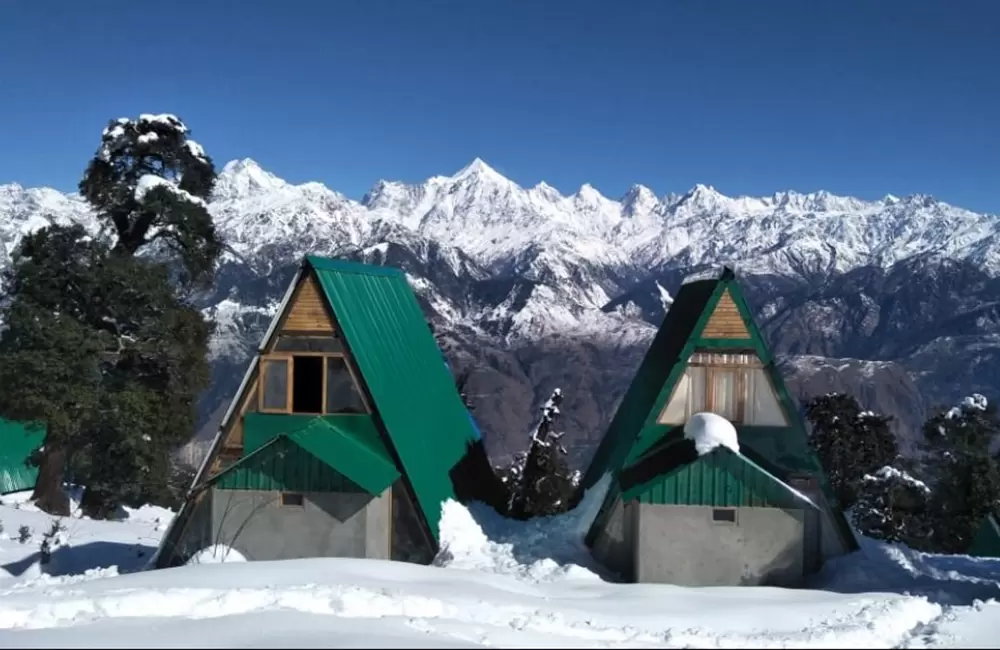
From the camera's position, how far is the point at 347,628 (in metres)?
9.92

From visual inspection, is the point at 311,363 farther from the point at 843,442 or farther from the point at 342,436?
the point at 843,442

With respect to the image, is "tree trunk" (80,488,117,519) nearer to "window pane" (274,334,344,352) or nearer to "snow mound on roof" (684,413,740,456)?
"window pane" (274,334,344,352)

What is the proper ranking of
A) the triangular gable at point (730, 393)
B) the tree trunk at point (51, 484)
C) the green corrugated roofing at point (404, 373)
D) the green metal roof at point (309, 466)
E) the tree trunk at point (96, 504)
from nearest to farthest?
the green metal roof at point (309, 466) → the triangular gable at point (730, 393) → the green corrugated roofing at point (404, 373) → the tree trunk at point (51, 484) → the tree trunk at point (96, 504)

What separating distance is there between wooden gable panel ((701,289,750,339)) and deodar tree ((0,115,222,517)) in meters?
15.5

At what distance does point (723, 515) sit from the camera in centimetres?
1611

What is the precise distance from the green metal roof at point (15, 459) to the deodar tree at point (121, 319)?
8.33 metres

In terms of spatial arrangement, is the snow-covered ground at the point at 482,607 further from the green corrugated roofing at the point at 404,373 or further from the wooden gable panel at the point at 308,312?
the wooden gable panel at the point at 308,312

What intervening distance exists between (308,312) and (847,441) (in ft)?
80.9

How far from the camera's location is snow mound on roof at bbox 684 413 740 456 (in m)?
16.1

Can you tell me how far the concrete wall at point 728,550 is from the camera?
15977 mm

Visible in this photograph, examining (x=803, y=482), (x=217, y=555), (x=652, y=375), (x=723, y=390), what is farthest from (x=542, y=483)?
(x=217, y=555)

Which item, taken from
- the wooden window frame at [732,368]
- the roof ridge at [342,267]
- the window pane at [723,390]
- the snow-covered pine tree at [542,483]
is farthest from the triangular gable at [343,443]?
the snow-covered pine tree at [542,483]

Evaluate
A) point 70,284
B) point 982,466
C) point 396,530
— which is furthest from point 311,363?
point 982,466

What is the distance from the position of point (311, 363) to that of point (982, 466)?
2256cm
